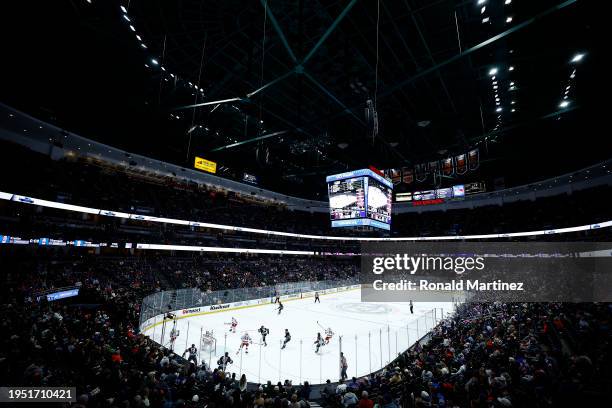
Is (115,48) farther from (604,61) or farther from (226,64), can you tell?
(604,61)

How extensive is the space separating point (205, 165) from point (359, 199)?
17093 millimetres

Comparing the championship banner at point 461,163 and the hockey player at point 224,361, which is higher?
the championship banner at point 461,163

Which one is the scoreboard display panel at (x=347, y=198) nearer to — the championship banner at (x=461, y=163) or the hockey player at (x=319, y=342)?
the hockey player at (x=319, y=342)

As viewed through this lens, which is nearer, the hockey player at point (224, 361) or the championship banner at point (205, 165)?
the hockey player at point (224, 361)

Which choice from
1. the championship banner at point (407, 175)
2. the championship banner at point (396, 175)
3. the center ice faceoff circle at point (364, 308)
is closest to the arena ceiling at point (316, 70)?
the championship banner at point (407, 175)

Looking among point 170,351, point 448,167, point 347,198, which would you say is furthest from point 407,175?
point 170,351

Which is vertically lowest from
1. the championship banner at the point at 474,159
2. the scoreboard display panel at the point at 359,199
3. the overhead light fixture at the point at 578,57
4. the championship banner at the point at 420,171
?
the scoreboard display panel at the point at 359,199

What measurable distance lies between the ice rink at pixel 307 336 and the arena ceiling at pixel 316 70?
35.5 feet

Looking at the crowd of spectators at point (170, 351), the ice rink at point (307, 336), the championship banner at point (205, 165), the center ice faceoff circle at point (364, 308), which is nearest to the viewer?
the crowd of spectators at point (170, 351)

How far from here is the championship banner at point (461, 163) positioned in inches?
816

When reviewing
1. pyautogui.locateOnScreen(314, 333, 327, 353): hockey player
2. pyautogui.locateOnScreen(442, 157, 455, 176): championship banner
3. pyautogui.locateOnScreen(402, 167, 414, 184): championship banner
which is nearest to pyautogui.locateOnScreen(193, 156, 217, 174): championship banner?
pyautogui.locateOnScreen(402, 167, 414, 184): championship banner

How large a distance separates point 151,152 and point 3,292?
14.8 metres

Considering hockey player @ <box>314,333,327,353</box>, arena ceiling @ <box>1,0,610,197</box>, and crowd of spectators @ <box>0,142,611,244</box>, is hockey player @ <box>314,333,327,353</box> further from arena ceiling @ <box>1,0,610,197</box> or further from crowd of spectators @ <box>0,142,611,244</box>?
crowd of spectators @ <box>0,142,611,244</box>

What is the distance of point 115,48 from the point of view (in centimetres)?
1317
